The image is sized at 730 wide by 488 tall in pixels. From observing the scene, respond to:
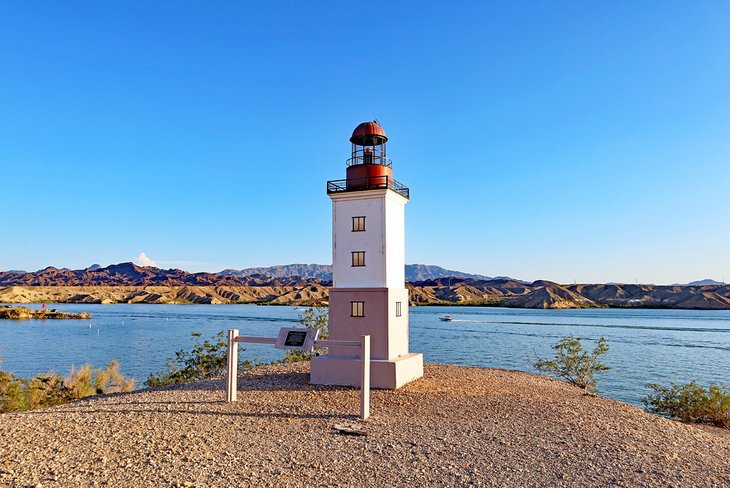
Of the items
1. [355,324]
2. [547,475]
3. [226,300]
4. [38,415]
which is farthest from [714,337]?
[226,300]

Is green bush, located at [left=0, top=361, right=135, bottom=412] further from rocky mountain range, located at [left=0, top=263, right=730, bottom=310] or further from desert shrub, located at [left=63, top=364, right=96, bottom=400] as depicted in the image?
rocky mountain range, located at [left=0, top=263, right=730, bottom=310]

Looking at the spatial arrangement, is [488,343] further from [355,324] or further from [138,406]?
[138,406]

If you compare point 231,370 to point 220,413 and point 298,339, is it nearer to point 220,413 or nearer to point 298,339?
point 220,413

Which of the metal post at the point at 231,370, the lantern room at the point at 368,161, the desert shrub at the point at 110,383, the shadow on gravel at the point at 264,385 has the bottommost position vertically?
the desert shrub at the point at 110,383

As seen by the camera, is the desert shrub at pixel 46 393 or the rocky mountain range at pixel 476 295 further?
the rocky mountain range at pixel 476 295

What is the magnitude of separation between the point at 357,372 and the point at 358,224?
4.95m

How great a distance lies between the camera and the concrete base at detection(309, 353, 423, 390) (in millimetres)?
15297

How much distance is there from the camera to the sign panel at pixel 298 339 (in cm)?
1263

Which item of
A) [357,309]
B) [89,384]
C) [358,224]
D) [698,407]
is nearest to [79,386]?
[89,384]

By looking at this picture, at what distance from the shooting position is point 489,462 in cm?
834

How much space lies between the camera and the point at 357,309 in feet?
54.1

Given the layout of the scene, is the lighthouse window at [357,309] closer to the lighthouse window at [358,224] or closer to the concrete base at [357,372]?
the concrete base at [357,372]

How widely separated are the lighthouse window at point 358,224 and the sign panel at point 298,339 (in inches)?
193

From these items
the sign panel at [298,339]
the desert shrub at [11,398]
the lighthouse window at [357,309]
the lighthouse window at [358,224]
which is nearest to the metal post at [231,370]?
the sign panel at [298,339]
